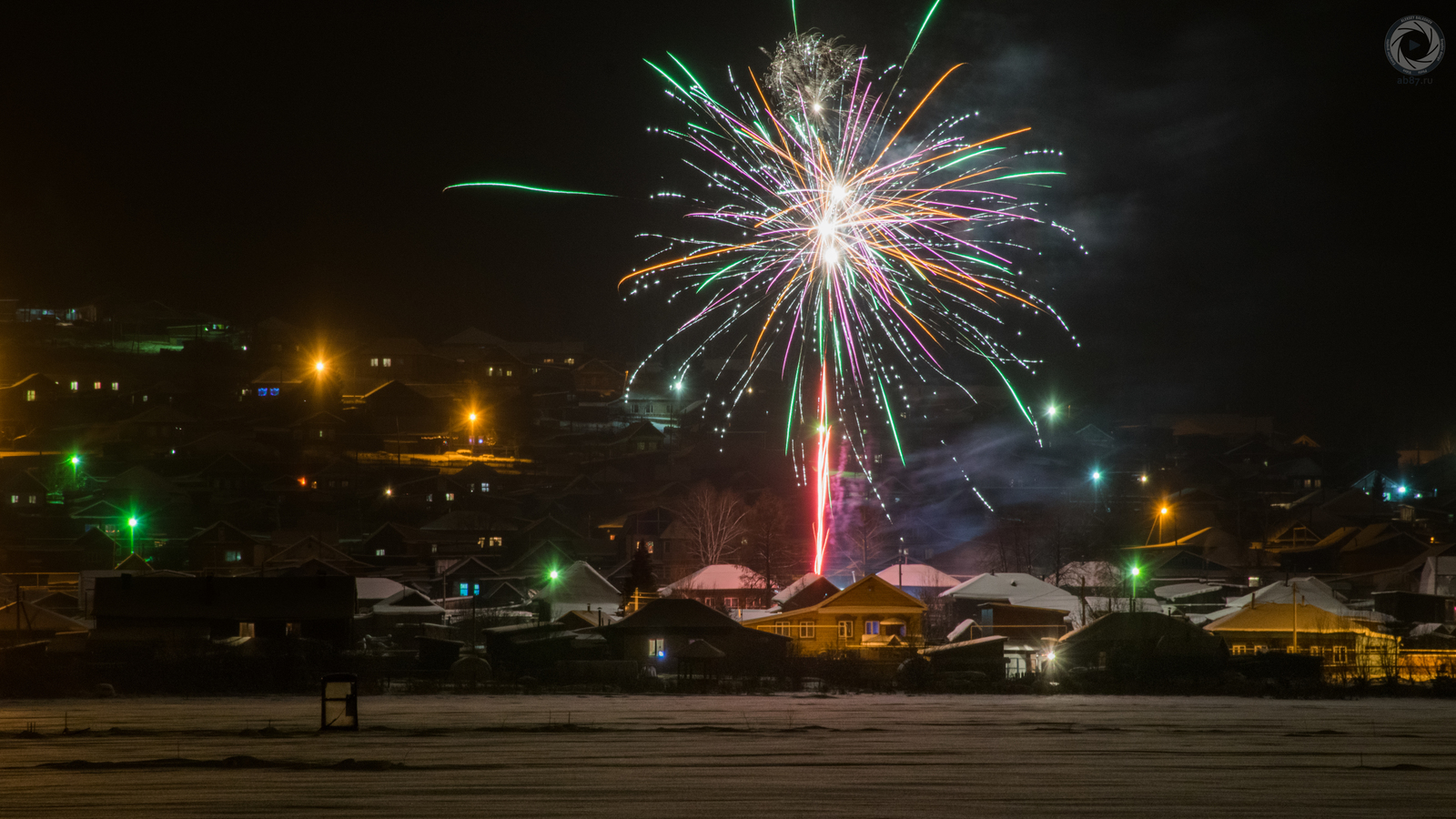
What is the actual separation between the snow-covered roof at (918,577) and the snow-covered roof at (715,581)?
12.9ft

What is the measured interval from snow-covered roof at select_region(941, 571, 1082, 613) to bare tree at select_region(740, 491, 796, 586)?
653cm

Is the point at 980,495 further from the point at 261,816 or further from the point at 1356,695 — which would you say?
the point at 261,816

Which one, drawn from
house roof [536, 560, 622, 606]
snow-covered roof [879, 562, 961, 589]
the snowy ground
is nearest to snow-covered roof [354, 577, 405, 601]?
house roof [536, 560, 622, 606]

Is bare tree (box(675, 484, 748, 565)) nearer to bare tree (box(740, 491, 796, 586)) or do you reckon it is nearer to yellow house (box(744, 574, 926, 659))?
bare tree (box(740, 491, 796, 586))

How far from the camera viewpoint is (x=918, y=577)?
32844mm

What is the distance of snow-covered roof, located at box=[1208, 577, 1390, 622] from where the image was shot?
22.8 metres

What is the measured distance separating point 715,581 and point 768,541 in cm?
415

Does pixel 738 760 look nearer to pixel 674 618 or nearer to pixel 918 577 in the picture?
pixel 674 618

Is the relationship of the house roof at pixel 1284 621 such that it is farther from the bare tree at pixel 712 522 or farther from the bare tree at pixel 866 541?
the bare tree at pixel 712 522

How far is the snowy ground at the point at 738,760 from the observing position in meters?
6.68

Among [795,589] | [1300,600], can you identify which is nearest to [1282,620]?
[1300,600]

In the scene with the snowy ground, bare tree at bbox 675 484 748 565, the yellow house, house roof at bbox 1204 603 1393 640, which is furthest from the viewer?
bare tree at bbox 675 484 748 565

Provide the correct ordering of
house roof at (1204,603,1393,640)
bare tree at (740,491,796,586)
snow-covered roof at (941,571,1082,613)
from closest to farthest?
house roof at (1204,603,1393,640) → snow-covered roof at (941,571,1082,613) → bare tree at (740,491,796,586)

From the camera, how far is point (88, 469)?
3981 cm
